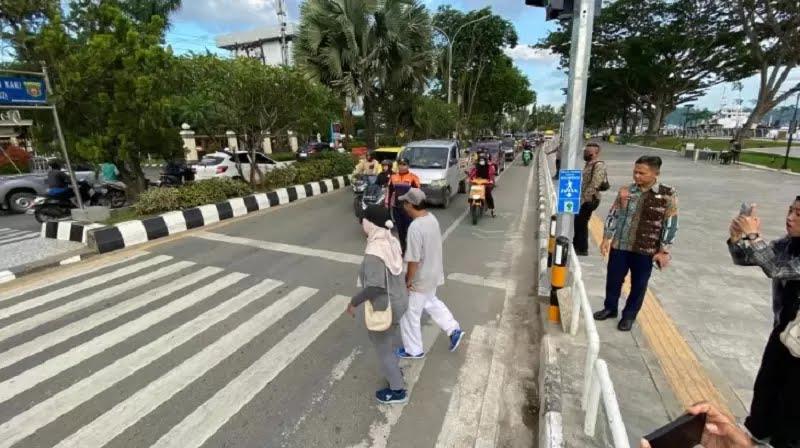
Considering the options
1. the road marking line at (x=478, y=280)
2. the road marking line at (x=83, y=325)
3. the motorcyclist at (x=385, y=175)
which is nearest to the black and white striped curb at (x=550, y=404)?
the road marking line at (x=478, y=280)

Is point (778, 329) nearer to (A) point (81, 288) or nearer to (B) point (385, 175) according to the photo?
(B) point (385, 175)

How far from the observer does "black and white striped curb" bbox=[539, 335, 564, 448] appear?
7.98ft

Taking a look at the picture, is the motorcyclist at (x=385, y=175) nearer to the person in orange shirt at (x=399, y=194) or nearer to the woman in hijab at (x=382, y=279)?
the person in orange shirt at (x=399, y=194)

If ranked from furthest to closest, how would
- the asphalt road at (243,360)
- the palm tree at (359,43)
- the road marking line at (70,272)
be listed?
the palm tree at (359,43) → the road marking line at (70,272) → the asphalt road at (243,360)

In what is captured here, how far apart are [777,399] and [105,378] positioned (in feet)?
15.6

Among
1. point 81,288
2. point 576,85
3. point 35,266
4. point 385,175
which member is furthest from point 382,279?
point 35,266

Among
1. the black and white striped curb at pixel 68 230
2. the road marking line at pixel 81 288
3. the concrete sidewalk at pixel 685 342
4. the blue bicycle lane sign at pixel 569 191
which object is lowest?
the concrete sidewalk at pixel 685 342

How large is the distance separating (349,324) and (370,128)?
14.0 metres

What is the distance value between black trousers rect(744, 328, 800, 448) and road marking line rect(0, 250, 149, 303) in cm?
755

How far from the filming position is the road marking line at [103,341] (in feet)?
11.1

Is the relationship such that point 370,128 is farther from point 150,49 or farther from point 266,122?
point 150,49

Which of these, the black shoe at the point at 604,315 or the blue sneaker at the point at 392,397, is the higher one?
the black shoe at the point at 604,315

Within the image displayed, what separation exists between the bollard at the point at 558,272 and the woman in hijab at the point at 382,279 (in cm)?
181

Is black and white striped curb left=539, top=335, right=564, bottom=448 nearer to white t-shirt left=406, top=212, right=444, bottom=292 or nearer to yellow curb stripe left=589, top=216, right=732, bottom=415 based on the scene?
yellow curb stripe left=589, top=216, right=732, bottom=415
